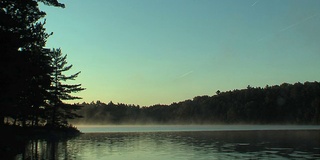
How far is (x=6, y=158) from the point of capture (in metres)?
26.6

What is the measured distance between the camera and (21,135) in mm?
46062

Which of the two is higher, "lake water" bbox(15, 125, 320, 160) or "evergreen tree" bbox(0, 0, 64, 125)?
"evergreen tree" bbox(0, 0, 64, 125)

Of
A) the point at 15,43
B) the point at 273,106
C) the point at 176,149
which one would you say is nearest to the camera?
the point at 15,43

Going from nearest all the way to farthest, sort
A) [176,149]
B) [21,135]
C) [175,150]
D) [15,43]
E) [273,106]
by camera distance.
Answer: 1. [15,43]
2. [175,150]
3. [176,149]
4. [21,135]
5. [273,106]

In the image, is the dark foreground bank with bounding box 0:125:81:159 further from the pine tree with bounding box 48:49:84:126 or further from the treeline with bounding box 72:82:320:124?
the treeline with bounding box 72:82:320:124

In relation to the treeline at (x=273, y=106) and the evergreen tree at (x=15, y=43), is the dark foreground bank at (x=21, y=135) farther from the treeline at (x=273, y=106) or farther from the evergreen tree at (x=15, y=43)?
the treeline at (x=273, y=106)

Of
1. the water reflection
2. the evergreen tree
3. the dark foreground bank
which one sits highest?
the evergreen tree

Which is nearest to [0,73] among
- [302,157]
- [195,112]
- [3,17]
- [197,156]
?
[3,17]

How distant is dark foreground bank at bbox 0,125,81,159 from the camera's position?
2814 cm

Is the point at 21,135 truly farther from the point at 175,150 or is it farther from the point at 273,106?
the point at 273,106

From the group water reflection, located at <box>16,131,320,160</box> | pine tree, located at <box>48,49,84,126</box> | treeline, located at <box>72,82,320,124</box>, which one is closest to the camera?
water reflection, located at <box>16,131,320,160</box>

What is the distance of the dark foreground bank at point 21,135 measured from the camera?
28141 mm

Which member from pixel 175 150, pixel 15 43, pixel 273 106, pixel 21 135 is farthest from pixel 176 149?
pixel 273 106

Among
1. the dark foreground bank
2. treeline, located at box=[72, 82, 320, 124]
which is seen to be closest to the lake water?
the dark foreground bank
